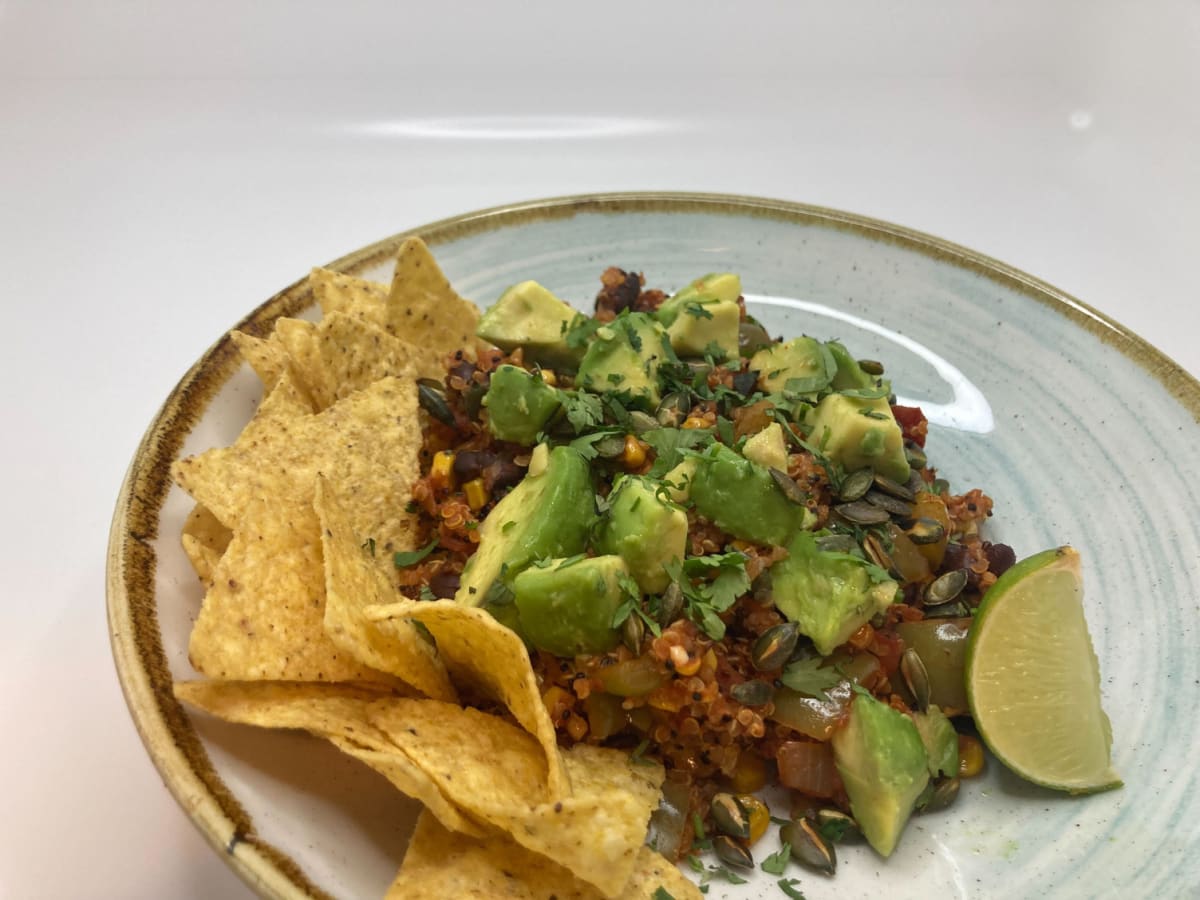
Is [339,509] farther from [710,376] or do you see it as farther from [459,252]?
[459,252]

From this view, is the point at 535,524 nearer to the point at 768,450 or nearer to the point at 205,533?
the point at 768,450

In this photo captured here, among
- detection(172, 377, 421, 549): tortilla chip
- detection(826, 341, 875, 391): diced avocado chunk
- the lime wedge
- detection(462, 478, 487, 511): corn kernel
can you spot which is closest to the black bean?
the lime wedge

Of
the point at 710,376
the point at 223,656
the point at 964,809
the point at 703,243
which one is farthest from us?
the point at 703,243

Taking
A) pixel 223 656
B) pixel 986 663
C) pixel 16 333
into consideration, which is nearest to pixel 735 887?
pixel 986 663

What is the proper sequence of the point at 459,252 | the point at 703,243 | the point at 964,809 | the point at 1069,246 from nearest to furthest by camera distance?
1. the point at 964,809
2. the point at 459,252
3. the point at 703,243
4. the point at 1069,246

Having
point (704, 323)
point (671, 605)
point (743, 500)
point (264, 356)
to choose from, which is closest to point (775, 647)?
point (671, 605)

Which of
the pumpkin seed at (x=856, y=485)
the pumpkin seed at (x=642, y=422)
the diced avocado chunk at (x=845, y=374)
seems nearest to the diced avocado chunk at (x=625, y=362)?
the pumpkin seed at (x=642, y=422)

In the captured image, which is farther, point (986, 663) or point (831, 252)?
point (831, 252)
